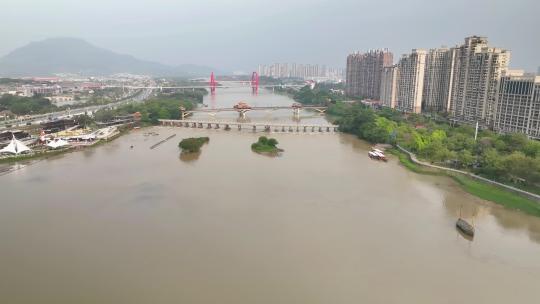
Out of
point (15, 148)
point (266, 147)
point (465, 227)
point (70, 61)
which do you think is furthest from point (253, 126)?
point (70, 61)

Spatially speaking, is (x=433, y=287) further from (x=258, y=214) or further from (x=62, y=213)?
(x=62, y=213)

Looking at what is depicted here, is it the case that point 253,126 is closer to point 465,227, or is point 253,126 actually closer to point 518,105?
point 518,105

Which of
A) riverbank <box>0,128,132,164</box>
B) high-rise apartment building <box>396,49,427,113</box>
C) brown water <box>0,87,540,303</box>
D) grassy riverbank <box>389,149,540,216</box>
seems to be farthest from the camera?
high-rise apartment building <box>396,49,427,113</box>

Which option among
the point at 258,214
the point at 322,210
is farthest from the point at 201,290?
the point at 322,210

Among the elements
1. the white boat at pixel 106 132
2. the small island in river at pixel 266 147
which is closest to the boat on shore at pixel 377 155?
the small island in river at pixel 266 147

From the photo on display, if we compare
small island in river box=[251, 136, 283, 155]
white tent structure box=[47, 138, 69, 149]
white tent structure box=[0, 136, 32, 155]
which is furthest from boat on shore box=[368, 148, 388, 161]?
white tent structure box=[0, 136, 32, 155]

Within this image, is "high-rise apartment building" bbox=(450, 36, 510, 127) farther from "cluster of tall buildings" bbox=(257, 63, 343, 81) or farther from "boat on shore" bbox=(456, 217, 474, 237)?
"cluster of tall buildings" bbox=(257, 63, 343, 81)

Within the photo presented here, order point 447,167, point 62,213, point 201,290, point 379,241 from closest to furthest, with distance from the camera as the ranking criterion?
1. point 201,290
2. point 379,241
3. point 62,213
4. point 447,167
